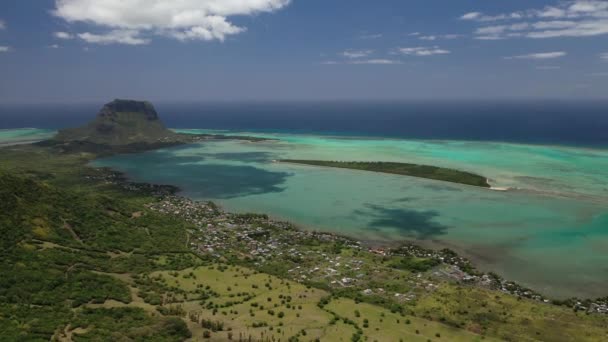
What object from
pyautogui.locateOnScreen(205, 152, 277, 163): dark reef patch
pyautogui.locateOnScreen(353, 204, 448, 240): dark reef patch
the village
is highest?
pyautogui.locateOnScreen(205, 152, 277, 163): dark reef patch

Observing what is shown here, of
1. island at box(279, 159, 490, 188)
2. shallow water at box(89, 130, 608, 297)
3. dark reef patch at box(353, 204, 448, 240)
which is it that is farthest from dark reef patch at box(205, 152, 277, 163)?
dark reef patch at box(353, 204, 448, 240)

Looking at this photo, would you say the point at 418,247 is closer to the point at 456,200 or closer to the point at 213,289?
the point at 456,200

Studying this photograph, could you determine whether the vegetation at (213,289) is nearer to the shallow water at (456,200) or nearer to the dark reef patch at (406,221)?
the shallow water at (456,200)

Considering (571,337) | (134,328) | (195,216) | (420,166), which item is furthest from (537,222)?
(134,328)

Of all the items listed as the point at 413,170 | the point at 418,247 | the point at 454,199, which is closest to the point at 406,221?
the point at 418,247

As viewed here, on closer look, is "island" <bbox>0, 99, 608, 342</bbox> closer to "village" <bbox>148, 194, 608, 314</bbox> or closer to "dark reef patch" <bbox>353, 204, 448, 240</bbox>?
"village" <bbox>148, 194, 608, 314</bbox>

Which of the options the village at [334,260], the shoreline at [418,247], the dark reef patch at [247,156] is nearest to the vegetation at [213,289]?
the village at [334,260]
